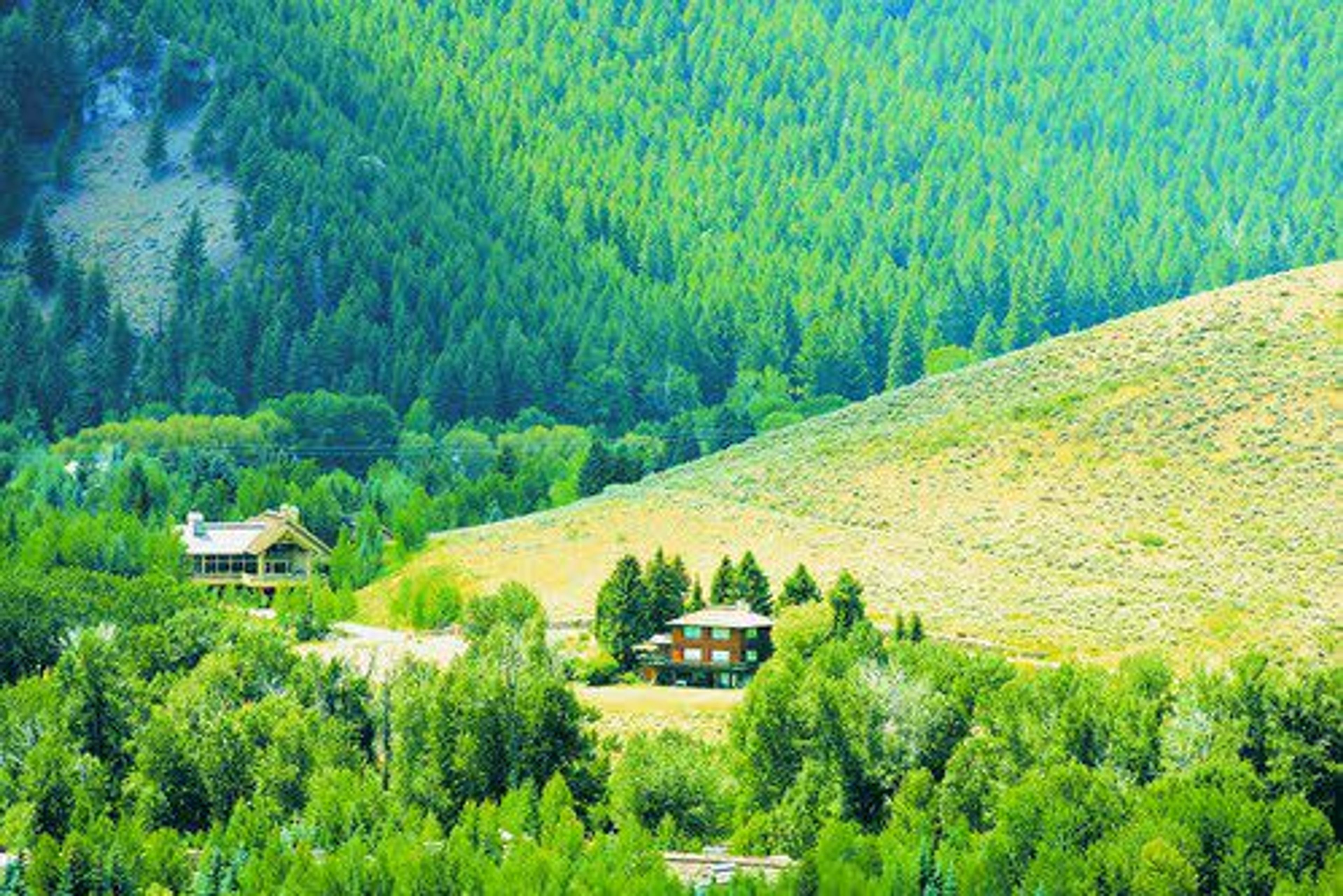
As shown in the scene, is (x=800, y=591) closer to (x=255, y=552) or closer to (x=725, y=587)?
(x=725, y=587)

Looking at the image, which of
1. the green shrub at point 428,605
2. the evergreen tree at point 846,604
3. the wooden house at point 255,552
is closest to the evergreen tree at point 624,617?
the evergreen tree at point 846,604

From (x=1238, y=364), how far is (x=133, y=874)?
82724mm

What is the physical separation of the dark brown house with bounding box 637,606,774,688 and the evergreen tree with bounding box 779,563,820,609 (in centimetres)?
154

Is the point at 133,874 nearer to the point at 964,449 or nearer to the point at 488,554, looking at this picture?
the point at 488,554

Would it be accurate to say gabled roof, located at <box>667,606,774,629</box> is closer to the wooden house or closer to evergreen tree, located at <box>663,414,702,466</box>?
the wooden house

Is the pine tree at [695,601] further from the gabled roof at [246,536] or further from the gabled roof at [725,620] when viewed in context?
the gabled roof at [246,536]

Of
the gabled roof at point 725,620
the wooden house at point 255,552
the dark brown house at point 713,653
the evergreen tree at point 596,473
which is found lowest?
the dark brown house at point 713,653

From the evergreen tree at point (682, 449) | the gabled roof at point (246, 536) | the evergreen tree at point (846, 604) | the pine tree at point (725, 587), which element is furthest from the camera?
the evergreen tree at point (682, 449)

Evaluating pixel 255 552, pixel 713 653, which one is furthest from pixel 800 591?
pixel 255 552

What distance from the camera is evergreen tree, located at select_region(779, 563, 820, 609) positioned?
10869 cm

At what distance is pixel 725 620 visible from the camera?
10700 cm

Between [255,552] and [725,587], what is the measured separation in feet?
130

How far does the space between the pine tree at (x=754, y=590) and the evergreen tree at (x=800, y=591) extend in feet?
6.48

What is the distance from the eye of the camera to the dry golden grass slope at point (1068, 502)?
375 ft
